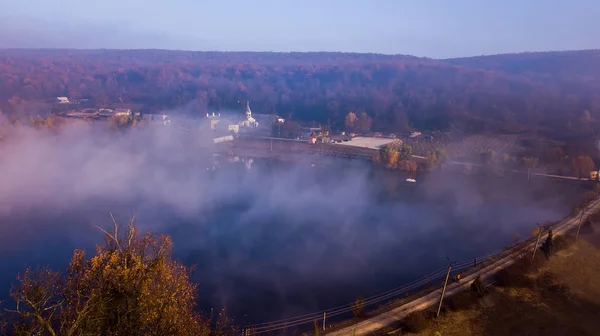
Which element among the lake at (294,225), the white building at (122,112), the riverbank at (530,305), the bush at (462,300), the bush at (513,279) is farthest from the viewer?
the white building at (122,112)

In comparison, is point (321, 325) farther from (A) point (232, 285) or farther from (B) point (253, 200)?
(B) point (253, 200)

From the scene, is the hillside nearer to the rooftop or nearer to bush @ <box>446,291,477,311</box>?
bush @ <box>446,291,477,311</box>

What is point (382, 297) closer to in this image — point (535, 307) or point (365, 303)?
point (365, 303)

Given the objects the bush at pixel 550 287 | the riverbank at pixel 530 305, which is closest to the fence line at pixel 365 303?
the riverbank at pixel 530 305

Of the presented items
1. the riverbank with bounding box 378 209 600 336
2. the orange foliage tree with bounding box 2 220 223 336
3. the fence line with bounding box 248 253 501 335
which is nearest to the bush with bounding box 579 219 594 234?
the riverbank with bounding box 378 209 600 336

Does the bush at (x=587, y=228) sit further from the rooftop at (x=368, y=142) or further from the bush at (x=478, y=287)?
the rooftop at (x=368, y=142)

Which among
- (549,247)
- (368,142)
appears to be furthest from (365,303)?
(368,142)
